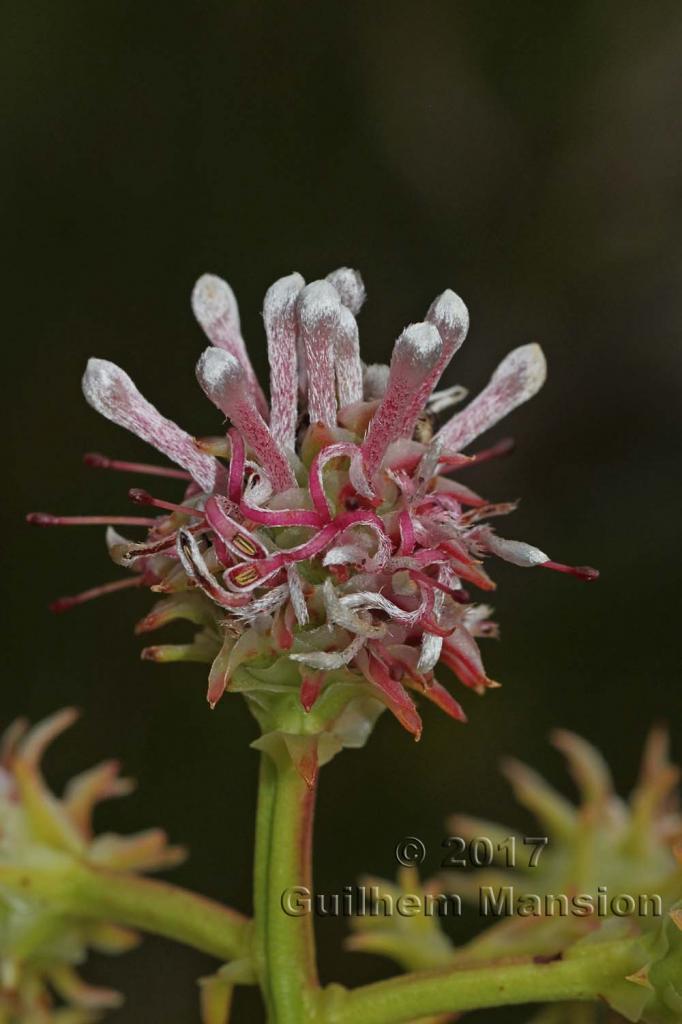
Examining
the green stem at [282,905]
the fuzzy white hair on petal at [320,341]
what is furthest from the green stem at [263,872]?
the fuzzy white hair on petal at [320,341]

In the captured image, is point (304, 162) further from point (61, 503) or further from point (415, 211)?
point (61, 503)

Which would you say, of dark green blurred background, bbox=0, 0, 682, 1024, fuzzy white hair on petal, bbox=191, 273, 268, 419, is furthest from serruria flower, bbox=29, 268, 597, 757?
dark green blurred background, bbox=0, 0, 682, 1024

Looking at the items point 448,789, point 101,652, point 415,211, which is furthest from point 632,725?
point 415,211

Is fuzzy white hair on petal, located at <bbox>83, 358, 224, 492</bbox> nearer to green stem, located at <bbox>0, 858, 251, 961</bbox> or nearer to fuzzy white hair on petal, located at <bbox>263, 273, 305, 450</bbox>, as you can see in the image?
fuzzy white hair on petal, located at <bbox>263, 273, 305, 450</bbox>

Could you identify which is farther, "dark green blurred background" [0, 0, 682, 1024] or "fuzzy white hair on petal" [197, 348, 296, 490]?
"dark green blurred background" [0, 0, 682, 1024]

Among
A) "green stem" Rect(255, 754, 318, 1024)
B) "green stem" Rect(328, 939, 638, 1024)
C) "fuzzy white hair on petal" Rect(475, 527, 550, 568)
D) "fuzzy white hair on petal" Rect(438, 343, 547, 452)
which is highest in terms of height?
"fuzzy white hair on petal" Rect(438, 343, 547, 452)

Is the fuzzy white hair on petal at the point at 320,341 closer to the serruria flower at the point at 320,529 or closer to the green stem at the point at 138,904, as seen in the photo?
the serruria flower at the point at 320,529

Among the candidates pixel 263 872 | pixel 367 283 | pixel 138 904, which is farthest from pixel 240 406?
pixel 367 283

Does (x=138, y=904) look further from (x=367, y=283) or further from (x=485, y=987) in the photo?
(x=367, y=283)
